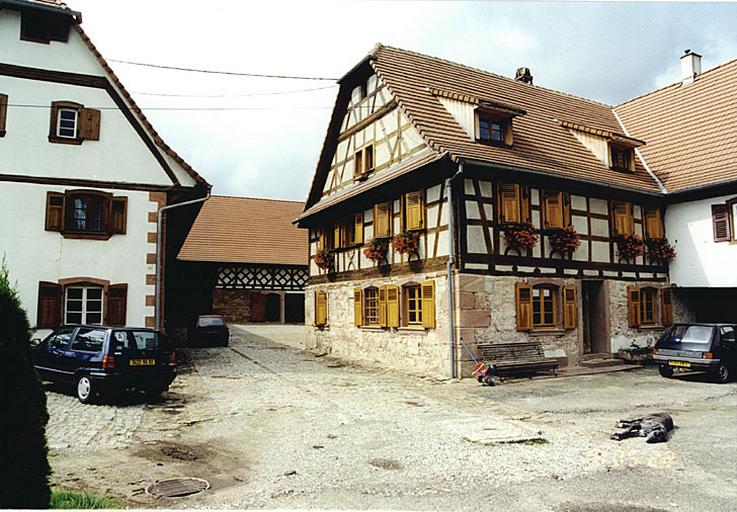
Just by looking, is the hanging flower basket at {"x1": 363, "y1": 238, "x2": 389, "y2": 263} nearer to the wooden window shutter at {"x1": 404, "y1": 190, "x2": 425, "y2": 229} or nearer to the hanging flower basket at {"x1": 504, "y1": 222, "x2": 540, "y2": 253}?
the wooden window shutter at {"x1": 404, "y1": 190, "x2": 425, "y2": 229}

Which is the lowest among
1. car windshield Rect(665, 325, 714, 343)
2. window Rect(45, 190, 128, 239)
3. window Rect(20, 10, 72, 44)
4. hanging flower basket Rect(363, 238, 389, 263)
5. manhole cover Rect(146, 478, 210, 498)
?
manhole cover Rect(146, 478, 210, 498)

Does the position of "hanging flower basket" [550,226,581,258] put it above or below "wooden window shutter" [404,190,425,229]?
below

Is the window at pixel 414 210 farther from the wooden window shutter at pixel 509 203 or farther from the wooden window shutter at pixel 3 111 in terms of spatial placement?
→ the wooden window shutter at pixel 3 111

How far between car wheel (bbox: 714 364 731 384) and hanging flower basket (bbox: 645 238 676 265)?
18.3 feet

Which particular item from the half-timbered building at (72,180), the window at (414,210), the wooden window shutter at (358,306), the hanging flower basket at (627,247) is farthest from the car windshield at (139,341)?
the hanging flower basket at (627,247)

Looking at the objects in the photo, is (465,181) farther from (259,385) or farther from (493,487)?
(493,487)

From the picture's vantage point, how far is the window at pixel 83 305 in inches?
621

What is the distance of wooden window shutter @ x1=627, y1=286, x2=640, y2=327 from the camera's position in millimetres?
18969

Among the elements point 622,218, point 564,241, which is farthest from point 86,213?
point 622,218

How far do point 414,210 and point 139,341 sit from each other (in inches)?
325

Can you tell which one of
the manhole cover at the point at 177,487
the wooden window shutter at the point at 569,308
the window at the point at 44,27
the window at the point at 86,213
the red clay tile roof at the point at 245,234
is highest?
the window at the point at 44,27

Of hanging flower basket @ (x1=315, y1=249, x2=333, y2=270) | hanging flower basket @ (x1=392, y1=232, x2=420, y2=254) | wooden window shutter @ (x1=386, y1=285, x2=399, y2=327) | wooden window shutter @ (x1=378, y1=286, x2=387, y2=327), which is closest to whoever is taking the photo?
hanging flower basket @ (x1=392, y1=232, x2=420, y2=254)

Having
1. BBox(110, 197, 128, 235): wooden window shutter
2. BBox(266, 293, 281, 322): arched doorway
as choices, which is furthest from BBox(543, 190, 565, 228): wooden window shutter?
BBox(266, 293, 281, 322): arched doorway

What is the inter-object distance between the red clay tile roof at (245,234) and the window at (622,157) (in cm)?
1908
